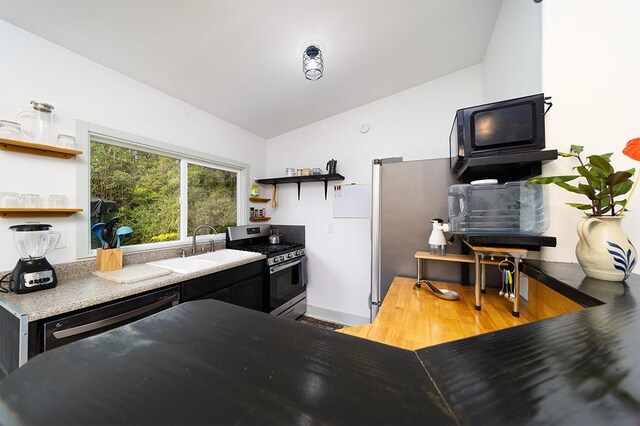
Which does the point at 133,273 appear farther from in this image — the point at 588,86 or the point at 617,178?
the point at 588,86

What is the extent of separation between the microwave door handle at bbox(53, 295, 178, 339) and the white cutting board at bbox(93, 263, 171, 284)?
0.20m

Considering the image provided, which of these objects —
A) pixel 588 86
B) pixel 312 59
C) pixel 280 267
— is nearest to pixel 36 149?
pixel 312 59

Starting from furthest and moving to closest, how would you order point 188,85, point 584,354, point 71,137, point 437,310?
1. point 188,85
2. point 71,137
3. point 437,310
4. point 584,354

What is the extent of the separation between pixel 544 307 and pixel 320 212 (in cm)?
227

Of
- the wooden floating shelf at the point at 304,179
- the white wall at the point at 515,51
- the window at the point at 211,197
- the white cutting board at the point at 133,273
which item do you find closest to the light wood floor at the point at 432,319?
the white wall at the point at 515,51

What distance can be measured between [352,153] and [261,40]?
1.54 meters

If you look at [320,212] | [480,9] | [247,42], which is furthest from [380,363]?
[320,212]

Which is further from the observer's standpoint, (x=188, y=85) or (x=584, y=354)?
(x=188, y=85)

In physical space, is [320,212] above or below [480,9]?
below

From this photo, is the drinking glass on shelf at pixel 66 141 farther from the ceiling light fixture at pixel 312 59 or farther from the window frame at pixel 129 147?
the ceiling light fixture at pixel 312 59

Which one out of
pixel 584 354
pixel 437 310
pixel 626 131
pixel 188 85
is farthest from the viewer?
pixel 188 85

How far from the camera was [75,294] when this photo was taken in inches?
48.7

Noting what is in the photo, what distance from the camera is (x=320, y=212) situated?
9.86 ft

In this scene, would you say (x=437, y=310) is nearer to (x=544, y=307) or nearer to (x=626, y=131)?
(x=544, y=307)
